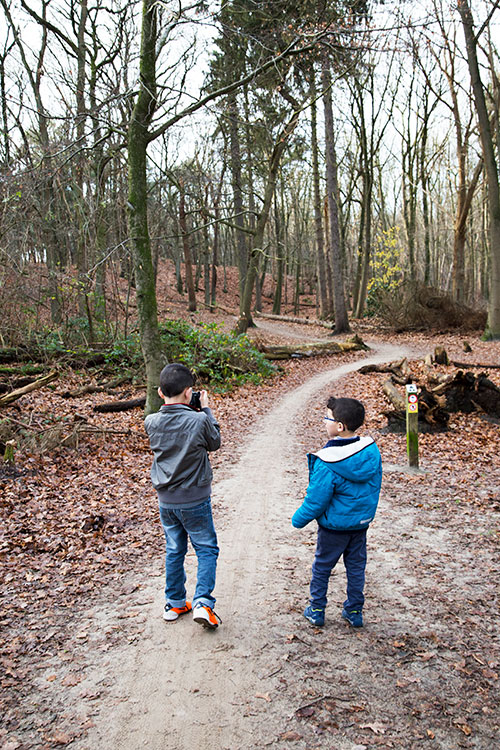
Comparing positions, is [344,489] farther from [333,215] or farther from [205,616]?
[333,215]

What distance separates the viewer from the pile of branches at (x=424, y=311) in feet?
75.0

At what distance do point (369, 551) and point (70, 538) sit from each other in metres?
3.09

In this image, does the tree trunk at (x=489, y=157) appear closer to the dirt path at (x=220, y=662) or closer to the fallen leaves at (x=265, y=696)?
the dirt path at (x=220, y=662)

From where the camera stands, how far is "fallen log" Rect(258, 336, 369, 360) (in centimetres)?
1851

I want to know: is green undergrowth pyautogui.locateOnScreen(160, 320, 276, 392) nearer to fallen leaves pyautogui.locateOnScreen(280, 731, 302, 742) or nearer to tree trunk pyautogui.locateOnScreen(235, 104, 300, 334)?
tree trunk pyautogui.locateOnScreen(235, 104, 300, 334)

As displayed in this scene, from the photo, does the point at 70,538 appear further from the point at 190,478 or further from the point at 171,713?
the point at 171,713

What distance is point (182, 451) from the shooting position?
3.41 metres

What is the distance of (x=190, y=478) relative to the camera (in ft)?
11.2

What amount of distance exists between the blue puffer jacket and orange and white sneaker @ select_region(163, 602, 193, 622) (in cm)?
115

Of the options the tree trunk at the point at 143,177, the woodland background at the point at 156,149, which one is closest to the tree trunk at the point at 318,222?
the woodland background at the point at 156,149

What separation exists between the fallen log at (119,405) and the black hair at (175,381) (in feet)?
24.9

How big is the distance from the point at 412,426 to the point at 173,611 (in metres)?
4.93

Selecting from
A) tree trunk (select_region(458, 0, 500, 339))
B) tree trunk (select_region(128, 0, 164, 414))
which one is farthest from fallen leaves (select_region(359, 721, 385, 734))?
tree trunk (select_region(458, 0, 500, 339))

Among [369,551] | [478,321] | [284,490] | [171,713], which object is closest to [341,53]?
[284,490]
